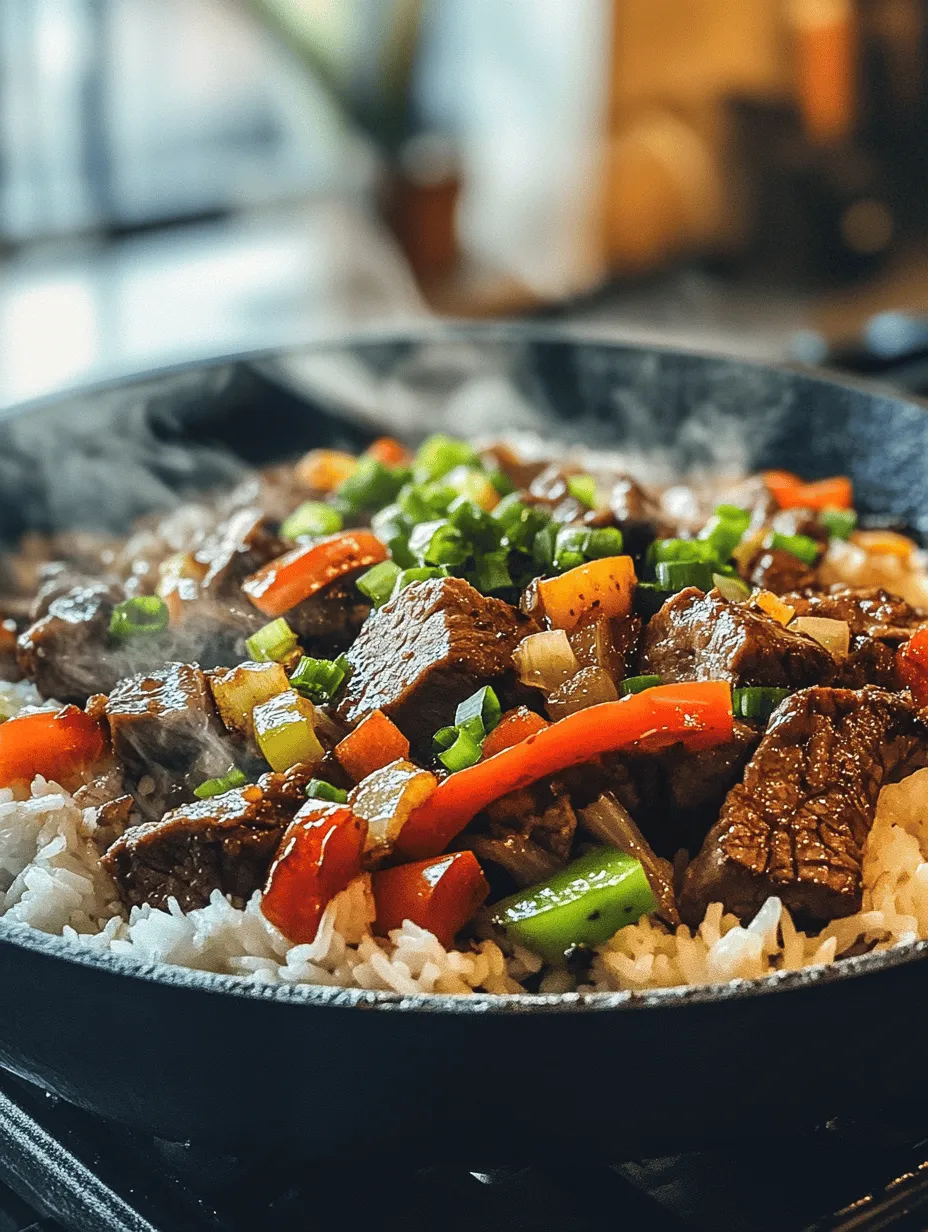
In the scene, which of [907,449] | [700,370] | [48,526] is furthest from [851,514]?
[48,526]

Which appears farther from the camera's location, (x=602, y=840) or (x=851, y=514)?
(x=851, y=514)

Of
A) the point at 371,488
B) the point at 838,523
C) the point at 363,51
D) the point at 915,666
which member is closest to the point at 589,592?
the point at 915,666

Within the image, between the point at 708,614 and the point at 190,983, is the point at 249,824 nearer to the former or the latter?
the point at 190,983

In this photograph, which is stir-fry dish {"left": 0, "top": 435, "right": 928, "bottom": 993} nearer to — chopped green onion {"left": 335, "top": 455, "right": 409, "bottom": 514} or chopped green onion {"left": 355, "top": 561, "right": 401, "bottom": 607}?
chopped green onion {"left": 355, "top": 561, "right": 401, "bottom": 607}

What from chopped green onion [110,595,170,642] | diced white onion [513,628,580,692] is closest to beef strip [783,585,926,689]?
diced white onion [513,628,580,692]

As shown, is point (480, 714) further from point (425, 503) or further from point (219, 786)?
point (425, 503)

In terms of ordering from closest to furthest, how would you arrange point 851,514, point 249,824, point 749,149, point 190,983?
point 190,983
point 249,824
point 851,514
point 749,149

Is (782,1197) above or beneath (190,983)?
beneath
